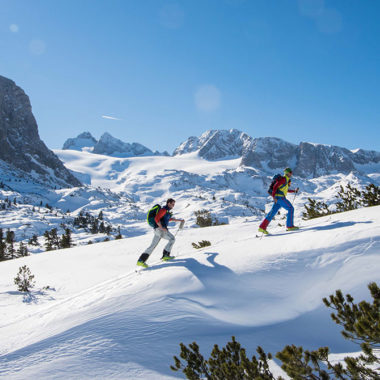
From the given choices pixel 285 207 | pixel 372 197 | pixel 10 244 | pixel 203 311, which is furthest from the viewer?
pixel 10 244

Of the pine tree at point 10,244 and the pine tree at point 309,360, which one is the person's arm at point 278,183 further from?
the pine tree at point 10,244

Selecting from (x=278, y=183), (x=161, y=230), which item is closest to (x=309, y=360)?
(x=161, y=230)

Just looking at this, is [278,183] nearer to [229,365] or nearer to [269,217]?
[269,217]

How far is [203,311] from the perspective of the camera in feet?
16.1

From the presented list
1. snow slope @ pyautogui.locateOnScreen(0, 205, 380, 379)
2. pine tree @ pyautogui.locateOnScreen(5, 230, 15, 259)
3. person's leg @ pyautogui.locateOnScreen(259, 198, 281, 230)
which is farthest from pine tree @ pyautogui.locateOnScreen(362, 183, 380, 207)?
pine tree @ pyautogui.locateOnScreen(5, 230, 15, 259)

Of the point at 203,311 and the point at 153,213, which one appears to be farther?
the point at 153,213

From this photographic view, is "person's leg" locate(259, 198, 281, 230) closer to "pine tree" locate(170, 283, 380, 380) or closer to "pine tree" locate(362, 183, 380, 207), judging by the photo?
"pine tree" locate(170, 283, 380, 380)

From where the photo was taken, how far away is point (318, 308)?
4887mm

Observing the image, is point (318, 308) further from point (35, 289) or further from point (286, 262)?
point (35, 289)

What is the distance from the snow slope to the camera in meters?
3.88

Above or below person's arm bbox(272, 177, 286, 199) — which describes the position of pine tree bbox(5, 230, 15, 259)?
below

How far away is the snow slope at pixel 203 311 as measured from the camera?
153 inches

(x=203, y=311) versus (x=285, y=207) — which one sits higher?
(x=285, y=207)

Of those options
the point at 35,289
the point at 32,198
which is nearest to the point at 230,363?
the point at 35,289
